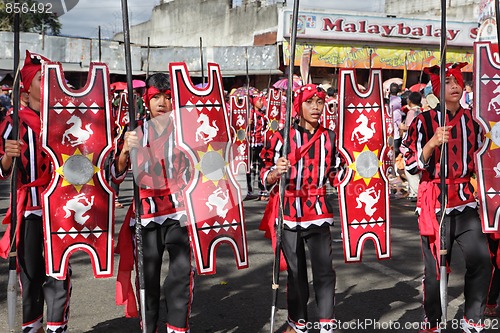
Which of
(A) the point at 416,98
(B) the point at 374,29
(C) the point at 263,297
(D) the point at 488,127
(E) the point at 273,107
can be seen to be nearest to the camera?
(D) the point at 488,127

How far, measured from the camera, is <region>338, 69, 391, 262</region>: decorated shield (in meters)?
4.31

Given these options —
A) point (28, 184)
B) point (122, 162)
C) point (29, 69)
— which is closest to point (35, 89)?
point (29, 69)

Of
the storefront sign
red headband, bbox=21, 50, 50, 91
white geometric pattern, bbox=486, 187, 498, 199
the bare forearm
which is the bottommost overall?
white geometric pattern, bbox=486, 187, 498, 199

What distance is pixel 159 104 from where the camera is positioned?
4086 millimetres

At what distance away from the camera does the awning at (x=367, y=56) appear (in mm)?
22188

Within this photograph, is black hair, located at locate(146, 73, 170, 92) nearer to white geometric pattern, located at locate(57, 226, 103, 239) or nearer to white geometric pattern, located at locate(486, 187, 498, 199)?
white geometric pattern, located at locate(57, 226, 103, 239)

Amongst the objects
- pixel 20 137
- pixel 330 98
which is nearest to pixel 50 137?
pixel 20 137

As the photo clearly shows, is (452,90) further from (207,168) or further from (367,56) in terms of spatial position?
(367,56)

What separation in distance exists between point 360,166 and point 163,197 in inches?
50.6

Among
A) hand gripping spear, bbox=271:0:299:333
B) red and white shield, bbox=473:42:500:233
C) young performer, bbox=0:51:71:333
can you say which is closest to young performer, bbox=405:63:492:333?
red and white shield, bbox=473:42:500:233

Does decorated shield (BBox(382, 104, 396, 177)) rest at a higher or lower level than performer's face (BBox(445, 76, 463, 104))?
lower

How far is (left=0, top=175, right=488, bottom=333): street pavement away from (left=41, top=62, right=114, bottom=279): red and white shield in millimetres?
1045

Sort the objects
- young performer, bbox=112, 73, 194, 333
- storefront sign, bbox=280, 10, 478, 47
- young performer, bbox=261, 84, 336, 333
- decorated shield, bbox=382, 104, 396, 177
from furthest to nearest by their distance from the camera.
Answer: storefront sign, bbox=280, 10, 478, 47 < decorated shield, bbox=382, 104, 396, 177 < young performer, bbox=261, 84, 336, 333 < young performer, bbox=112, 73, 194, 333

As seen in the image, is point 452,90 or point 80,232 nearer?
point 80,232
